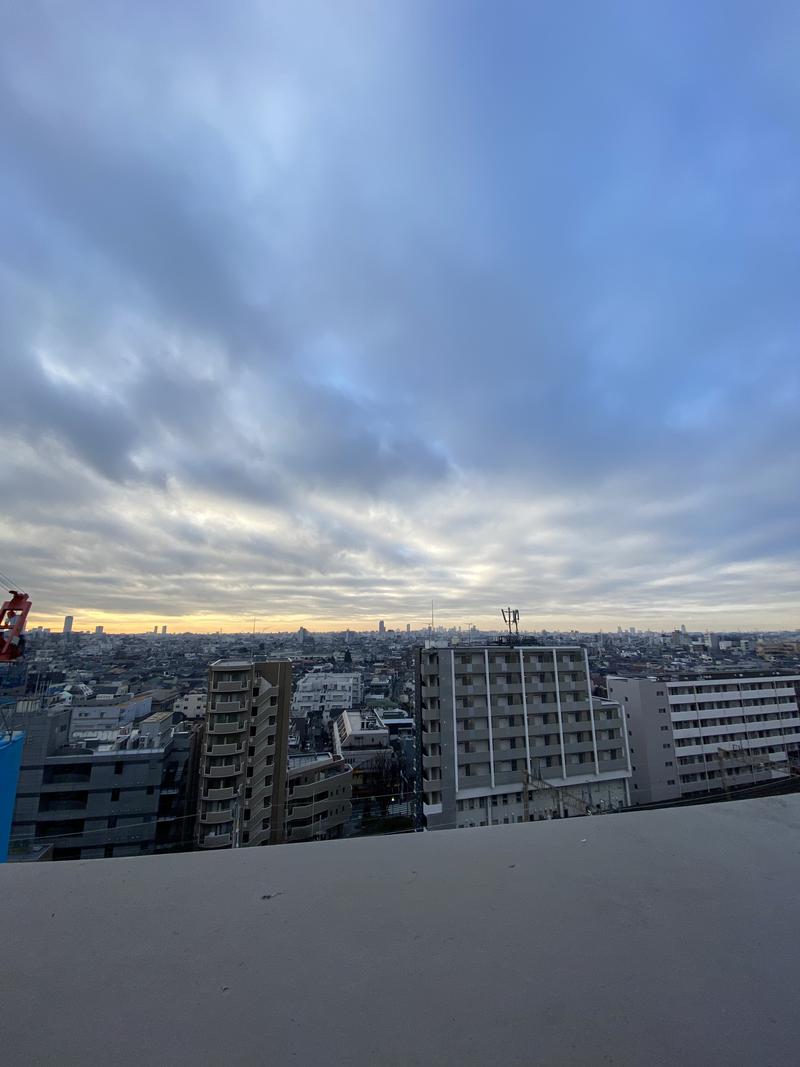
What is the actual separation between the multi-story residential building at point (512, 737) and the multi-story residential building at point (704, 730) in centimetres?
237

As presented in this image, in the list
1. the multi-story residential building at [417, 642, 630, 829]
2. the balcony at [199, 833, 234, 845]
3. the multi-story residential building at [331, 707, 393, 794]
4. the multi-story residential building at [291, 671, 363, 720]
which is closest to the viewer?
the balcony at [199, 833, 234, 845]

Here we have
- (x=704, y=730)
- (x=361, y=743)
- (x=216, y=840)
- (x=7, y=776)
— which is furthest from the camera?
(x=361, y=743)

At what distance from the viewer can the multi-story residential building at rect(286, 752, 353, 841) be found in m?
12.6

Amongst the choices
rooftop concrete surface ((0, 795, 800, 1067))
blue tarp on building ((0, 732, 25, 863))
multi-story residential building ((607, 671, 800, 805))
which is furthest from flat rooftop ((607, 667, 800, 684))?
rooftop concrete surface ((0, 795, 800, 1067))

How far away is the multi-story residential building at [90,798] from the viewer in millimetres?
10289

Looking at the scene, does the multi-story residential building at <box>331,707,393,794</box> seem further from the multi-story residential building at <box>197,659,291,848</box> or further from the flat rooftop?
the flat rooftop

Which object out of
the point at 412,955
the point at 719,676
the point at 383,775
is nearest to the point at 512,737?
the point at 383,775

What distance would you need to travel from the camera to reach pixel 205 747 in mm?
10977

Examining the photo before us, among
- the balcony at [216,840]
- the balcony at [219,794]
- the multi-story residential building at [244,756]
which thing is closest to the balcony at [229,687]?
the multi-story residential building at [244,756]

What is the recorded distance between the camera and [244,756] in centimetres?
1121

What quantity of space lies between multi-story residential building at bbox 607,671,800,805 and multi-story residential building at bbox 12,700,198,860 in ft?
49.6

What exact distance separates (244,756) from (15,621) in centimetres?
676

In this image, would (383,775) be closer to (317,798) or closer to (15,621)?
A: (317,798)

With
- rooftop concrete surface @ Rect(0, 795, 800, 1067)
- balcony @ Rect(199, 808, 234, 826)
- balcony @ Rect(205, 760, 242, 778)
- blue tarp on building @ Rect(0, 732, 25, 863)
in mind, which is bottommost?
balcony @ Rect(199, 808, 234, 826)
